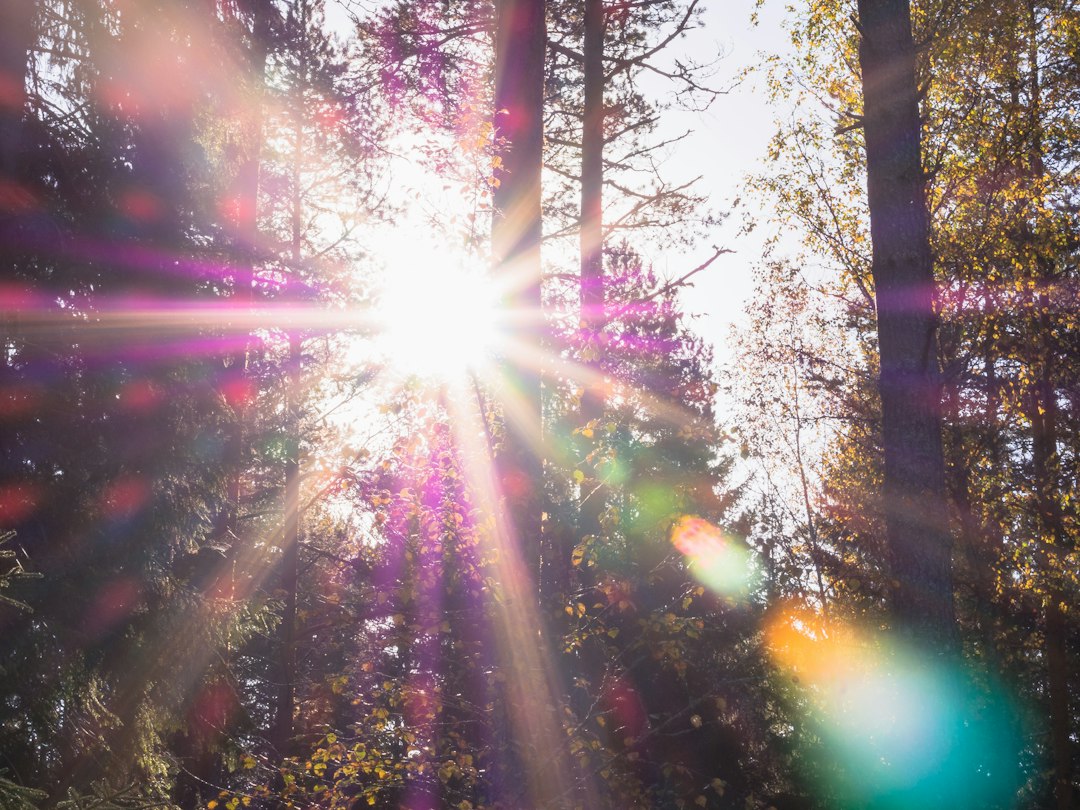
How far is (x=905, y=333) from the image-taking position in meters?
6.00

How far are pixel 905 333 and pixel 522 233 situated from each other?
2597mm

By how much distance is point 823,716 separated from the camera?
18688mm

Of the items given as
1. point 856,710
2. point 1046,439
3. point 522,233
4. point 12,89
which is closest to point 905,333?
point 522,233

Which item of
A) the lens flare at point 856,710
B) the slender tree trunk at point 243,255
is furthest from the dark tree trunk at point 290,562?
the lens flare at point 856,710

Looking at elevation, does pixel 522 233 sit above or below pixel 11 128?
below

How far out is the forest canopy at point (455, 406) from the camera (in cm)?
569

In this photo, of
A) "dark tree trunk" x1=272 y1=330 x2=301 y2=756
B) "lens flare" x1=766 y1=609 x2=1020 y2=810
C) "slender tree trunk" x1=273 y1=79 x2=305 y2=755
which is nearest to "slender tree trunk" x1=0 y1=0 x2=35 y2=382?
"slender tree trunk" x1=273 y1=79 x2=305 y2=755

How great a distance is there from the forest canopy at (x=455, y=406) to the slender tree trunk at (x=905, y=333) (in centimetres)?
2

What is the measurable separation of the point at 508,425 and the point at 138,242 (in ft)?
14.2

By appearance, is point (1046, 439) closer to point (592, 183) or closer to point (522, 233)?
point (592, 183)

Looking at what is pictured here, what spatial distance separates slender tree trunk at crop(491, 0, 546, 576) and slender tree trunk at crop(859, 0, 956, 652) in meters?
2.26

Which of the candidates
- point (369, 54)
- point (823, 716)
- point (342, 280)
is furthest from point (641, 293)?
point (823, 716)

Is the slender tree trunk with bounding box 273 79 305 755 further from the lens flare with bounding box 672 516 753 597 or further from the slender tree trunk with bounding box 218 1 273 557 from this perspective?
the lens flare with bounding box 672 516 753 597

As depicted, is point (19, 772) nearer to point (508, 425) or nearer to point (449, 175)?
point (508, 425)
